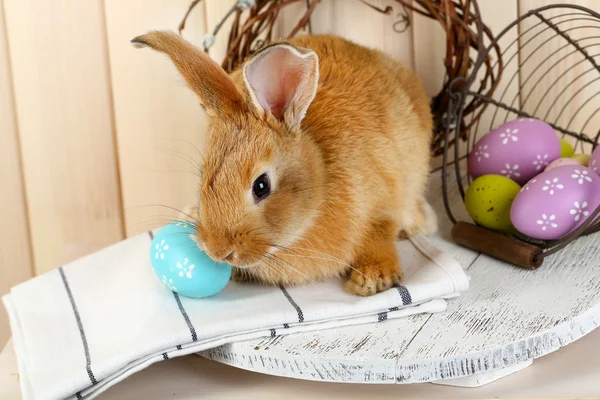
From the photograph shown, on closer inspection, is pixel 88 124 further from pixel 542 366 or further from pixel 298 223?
pixel 542 366

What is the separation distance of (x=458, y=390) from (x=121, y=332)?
43 centimetres

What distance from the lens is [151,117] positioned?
1.49m

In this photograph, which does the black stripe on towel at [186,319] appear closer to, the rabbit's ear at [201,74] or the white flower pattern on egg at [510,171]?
the rabbit's ear at [201,74]

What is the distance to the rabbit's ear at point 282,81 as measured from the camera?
0.92m

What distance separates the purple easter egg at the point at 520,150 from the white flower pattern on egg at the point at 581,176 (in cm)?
13

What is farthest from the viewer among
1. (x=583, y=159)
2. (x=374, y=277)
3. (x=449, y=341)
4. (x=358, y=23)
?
(x=358, y=23)

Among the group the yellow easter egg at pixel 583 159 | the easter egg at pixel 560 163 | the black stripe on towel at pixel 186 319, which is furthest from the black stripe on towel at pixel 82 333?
the yellow easter egg at pixel 583 159

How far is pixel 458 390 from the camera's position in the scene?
2.95 feet

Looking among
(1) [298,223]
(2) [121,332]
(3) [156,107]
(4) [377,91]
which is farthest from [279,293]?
(3) [156,107]

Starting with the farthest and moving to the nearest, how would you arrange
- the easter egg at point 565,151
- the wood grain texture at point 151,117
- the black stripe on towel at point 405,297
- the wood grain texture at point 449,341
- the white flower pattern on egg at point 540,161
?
the wood grain texture at point 151,117, the easter egg at point 565,151, the white flower pattern on egg at point 540,161, the black stripe on towel at point 405,297, the wood grain texture at point 449,341

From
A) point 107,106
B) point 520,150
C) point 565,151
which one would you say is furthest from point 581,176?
point 107,106

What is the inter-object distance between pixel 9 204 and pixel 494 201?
96 centimetres

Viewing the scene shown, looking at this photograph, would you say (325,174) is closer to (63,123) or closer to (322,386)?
(322,386)

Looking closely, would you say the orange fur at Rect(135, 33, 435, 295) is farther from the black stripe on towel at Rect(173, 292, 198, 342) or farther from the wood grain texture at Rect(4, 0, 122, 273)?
the wood grain texture at Rect(4, 0, 122, 273)
